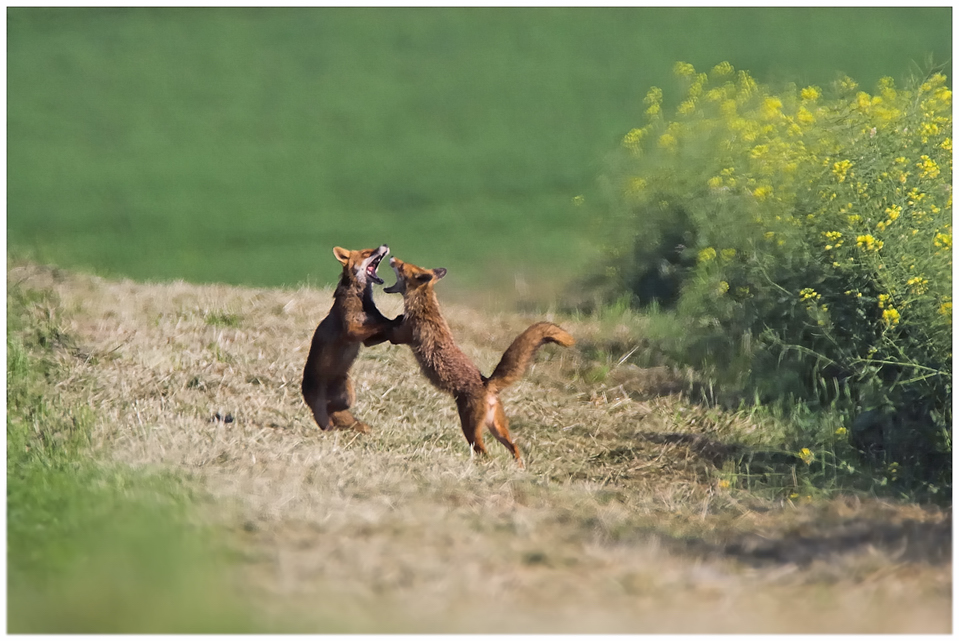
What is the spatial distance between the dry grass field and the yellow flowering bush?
22.0 inches

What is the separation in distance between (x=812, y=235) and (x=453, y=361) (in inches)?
85.8

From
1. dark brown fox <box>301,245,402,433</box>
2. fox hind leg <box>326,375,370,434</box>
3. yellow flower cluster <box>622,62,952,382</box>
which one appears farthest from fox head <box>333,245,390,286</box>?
yellow flower cluster <box>622,62,952,382</box>

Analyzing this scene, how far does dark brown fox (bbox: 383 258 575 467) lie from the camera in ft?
17.9

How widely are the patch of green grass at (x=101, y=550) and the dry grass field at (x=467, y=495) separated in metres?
0.15

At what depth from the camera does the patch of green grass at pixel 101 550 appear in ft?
13.1

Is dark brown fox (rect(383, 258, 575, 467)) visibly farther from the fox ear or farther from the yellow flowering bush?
the yellow flowering bush

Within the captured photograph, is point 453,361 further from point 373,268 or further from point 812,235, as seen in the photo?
point 812,235

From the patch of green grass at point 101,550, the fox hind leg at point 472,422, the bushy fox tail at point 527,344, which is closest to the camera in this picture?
the patch of green grass at point 101,550

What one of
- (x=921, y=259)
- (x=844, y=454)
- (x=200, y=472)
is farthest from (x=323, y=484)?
(x=921, y=259)

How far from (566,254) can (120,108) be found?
11.0ft

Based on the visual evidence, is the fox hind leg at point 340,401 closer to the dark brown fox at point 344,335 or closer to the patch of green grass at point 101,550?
the dark brown fox at point 344,335

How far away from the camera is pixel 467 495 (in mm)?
5254

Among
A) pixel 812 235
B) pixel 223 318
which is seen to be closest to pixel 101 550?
pixel 223 318

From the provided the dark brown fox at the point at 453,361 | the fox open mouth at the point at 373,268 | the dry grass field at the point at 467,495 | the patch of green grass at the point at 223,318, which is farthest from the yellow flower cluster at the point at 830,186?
the patch of green grass at the point at 223,318
